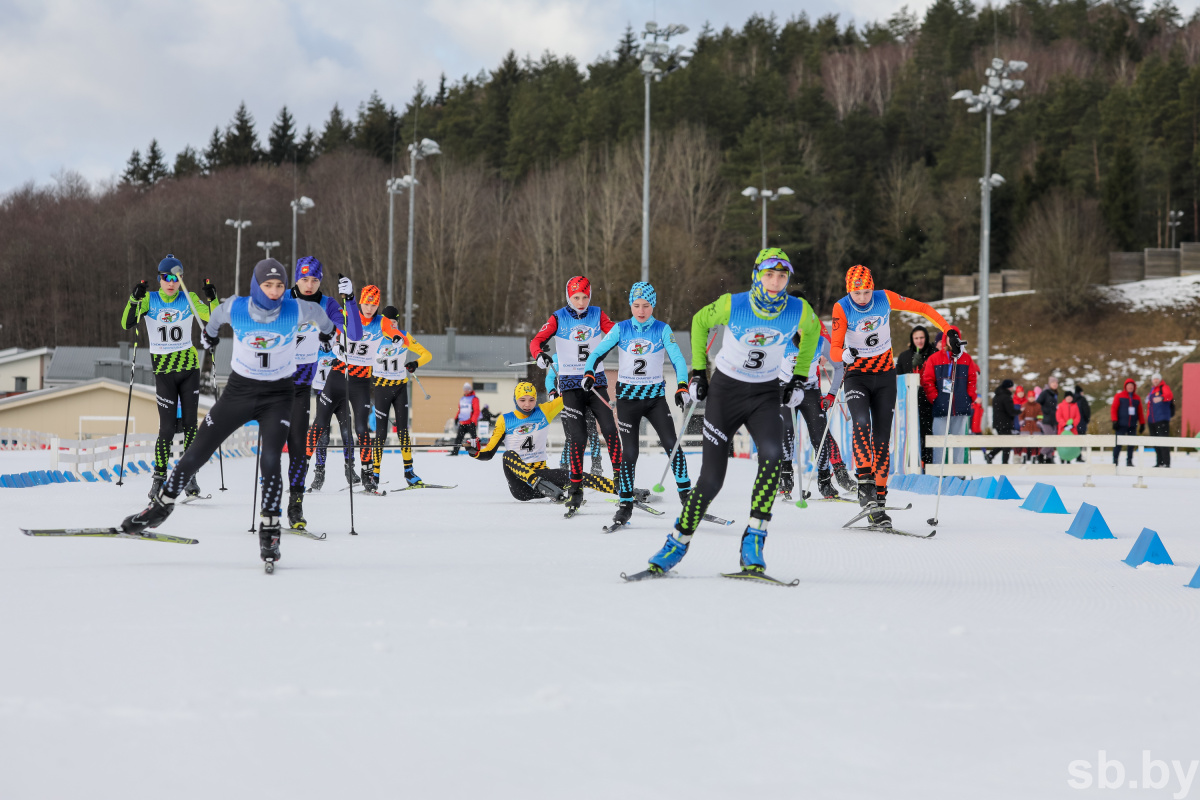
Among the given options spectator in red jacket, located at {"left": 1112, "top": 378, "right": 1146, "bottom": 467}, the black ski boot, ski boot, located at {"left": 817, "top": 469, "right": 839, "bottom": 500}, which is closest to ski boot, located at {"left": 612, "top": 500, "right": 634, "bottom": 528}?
the black ski boot

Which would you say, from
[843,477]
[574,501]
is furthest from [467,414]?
[574,501]

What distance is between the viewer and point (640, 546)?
7352mm

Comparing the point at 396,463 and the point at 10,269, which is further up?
the point at 10,269

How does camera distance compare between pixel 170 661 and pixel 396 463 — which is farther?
pixel 396 463

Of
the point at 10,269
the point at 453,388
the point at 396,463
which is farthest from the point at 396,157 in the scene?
the point at 396,463

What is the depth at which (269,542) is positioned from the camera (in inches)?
238

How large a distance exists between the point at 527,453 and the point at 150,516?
494cm

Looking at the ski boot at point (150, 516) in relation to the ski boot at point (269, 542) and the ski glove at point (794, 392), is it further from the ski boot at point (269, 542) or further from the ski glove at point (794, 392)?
the ski glove at point (794, 392)

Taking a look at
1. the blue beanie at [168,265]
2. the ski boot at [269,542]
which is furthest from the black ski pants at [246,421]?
the blue beanie at [168,265]

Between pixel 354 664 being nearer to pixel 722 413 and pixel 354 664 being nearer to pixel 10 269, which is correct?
pixel 722 413

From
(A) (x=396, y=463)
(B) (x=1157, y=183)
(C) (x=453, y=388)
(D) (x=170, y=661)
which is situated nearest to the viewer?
(D) (x=170, y=661)

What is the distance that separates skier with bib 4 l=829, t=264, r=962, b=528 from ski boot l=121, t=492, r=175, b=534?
4.91 metres

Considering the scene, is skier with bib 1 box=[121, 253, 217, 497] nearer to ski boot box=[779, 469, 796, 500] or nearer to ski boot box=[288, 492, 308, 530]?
ski boot box=[288, 492, 308, 530]

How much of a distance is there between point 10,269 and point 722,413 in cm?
8124
